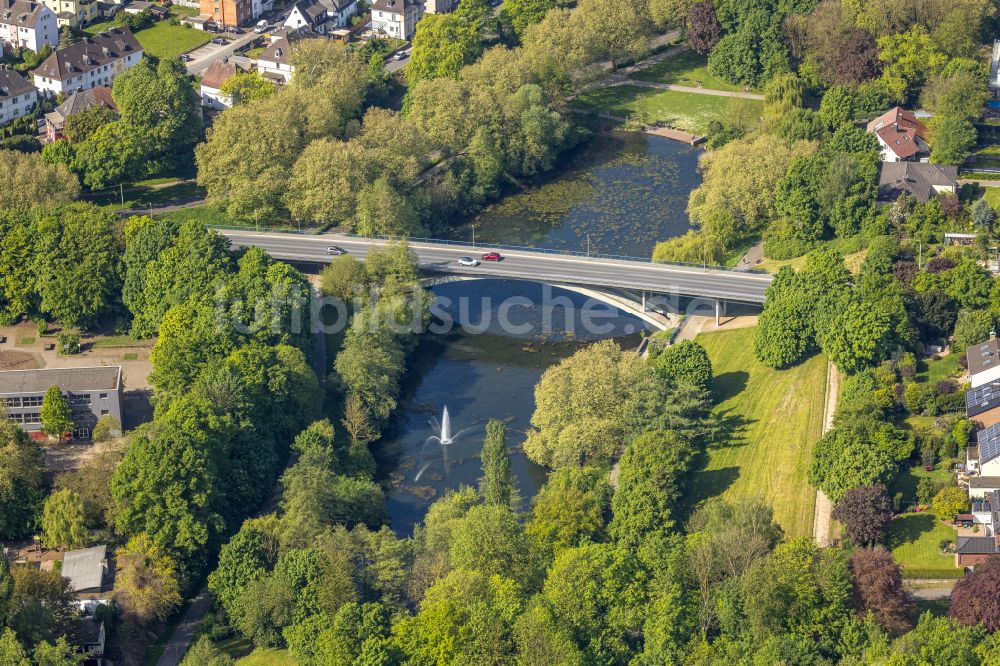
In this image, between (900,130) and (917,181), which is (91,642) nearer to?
(917,181)

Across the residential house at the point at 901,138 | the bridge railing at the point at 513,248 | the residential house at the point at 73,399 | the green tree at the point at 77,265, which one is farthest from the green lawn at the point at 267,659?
the residential house at the point at 901,138

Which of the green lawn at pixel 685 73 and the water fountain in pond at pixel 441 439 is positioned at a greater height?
the green lawn at pixel 685 73

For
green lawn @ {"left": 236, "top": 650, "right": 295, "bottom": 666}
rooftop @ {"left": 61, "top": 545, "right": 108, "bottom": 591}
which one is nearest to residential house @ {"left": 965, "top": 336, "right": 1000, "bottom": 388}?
green lawn @ {"left": 236, "top": 650, "right": 295, "bottom": 666}

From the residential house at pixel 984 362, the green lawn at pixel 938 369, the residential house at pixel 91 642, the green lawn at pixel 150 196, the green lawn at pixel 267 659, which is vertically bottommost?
the green lawn at pixel 267 659

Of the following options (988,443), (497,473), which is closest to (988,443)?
(988,443)

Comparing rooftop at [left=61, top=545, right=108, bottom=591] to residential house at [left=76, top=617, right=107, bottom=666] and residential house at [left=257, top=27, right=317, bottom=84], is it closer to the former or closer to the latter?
residential house at [left=76, top=617, right=107, bottom=666]

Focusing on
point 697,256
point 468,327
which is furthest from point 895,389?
point 468,327

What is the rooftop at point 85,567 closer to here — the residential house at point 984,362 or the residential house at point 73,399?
the residential house at point 73,399
